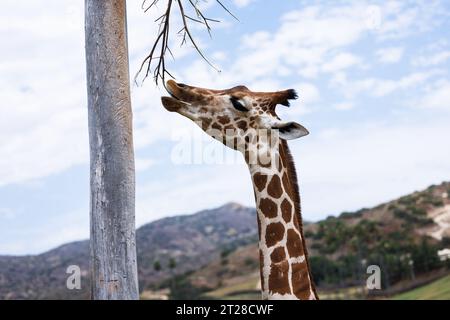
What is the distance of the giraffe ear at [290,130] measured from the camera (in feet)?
20.3

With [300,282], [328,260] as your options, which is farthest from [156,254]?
[300,282]

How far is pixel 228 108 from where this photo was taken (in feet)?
22.1

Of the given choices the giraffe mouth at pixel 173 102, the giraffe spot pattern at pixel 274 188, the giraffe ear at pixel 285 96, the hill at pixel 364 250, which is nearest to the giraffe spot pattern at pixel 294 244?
the giraffe spot pattern at pixel 274 188

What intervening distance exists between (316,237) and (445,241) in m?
9.62

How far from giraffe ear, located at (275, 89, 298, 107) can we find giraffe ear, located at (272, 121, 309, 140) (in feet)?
1.07

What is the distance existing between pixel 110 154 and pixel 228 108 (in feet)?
4.10

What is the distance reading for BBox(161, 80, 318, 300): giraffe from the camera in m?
6.28

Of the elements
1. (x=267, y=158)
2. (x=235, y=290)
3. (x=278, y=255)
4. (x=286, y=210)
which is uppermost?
(x=235, y=290)

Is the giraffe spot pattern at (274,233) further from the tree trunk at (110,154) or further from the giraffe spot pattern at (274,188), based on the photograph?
the tree trunk at (110,154)

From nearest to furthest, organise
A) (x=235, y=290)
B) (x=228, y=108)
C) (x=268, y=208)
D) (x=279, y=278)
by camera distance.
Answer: (x=279, y=278), (x=268, y=208), (x=228, y=108), (x=235, y=290)

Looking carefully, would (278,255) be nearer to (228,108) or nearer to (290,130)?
(290,130)

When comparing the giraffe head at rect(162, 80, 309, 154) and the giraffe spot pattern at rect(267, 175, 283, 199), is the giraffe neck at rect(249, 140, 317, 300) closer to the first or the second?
the giraffe spot pattern at rect(267, 175, 283, 199)

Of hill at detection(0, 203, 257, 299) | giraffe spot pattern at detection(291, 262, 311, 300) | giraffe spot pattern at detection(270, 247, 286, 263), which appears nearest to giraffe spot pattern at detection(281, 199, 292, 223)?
giraffe spot pattern at detection(270, 247, 286, 263)

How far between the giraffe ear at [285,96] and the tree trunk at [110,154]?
5.04 feet
